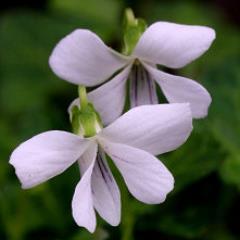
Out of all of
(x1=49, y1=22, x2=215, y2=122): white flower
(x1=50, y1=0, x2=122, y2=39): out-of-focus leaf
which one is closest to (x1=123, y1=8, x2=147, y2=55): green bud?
(x1=49, y1=22, x2=215, y2=122): white flower


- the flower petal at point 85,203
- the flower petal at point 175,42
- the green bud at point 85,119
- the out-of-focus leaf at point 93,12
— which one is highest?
the flower petal at point 175,42

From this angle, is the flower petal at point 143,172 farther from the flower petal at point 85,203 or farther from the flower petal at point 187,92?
the flower petal at point 187,92

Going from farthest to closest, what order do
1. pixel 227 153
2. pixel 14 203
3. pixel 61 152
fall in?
pixel 14 203, pixel 227 153, pixel 61 152

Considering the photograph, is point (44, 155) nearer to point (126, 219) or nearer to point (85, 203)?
point (85, 203)

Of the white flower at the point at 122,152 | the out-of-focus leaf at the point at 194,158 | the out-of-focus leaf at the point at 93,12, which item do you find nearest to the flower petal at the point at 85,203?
the white flower at the point at 122,152

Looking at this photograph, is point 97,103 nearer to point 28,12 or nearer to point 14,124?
point 14,124

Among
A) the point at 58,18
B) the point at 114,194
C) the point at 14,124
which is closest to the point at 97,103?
the point at 114,194


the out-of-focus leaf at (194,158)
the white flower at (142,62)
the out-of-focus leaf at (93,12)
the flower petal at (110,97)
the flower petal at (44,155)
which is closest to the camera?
the flower petal at (44,155)

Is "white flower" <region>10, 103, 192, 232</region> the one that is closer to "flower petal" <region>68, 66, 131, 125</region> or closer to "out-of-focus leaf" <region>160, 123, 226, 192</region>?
"flower petal" <region>68, 66, 131, 125</region>

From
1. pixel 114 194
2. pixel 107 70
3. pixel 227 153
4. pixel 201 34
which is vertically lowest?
pixel 227 153
